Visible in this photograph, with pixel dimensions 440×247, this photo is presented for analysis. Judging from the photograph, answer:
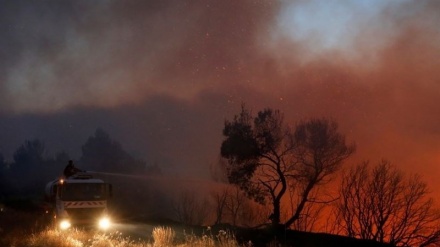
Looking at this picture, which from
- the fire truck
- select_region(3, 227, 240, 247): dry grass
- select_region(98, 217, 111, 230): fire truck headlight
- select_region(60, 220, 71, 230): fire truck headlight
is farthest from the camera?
select_region(98, 217, 111, 230): fire truck headlight

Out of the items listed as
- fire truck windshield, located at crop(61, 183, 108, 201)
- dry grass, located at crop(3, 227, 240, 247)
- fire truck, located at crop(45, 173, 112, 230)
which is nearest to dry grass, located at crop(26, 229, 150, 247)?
dry grass, located at crop(3, 227, 240, 247)

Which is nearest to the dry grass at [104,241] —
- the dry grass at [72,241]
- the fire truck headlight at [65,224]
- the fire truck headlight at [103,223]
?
the dry grass at [72,241]

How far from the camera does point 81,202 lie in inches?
1245

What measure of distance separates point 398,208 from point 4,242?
28.4 metres

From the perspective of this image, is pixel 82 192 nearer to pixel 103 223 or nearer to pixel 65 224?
pixel 65 224

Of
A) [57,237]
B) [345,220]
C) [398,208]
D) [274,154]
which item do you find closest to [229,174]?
[274,154]

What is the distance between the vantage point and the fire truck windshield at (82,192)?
3162 centimetres

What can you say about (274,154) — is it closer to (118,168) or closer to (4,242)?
(4,242)

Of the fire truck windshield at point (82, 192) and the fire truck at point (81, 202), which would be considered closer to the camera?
the fire truck at point (81, 202)

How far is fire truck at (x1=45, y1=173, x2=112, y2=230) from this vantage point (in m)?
31.2

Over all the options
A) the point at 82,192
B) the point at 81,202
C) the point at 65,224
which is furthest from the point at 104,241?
the point at 82,192

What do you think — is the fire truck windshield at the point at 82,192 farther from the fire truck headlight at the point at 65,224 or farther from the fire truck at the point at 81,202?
the fire truck headlight at the point at 65,224

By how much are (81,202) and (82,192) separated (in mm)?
687

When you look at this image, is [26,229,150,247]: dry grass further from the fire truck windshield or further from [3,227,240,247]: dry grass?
the fire truck windshield
